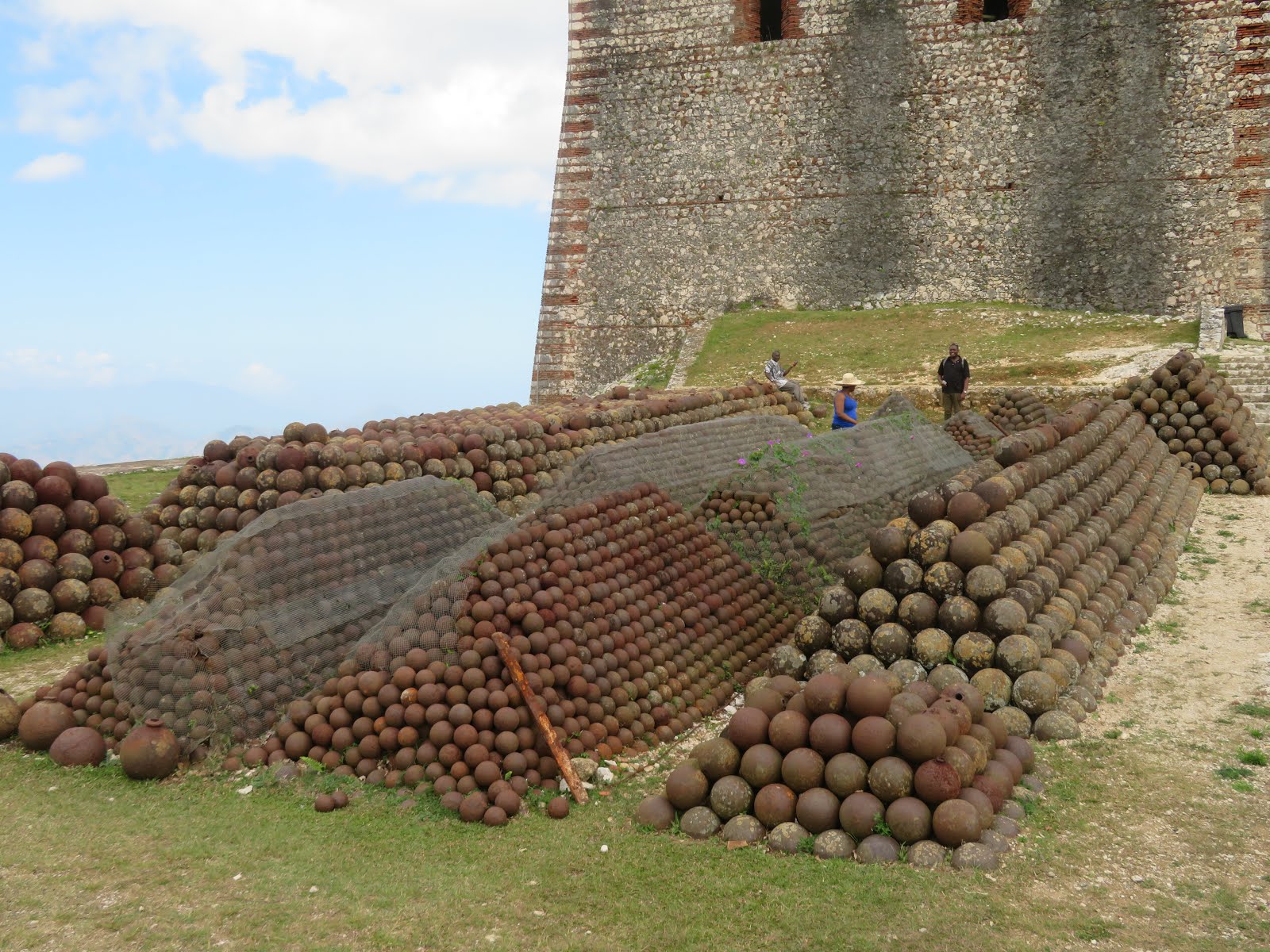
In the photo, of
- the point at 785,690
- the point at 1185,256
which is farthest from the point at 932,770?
the point at 1185,256

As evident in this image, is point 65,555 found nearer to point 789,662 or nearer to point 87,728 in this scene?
point 87,728

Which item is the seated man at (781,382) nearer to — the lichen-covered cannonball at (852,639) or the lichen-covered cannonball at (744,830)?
the lichen-covered cannonball at (852,639)

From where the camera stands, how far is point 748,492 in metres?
8.23

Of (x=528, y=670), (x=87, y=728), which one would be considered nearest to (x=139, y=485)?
(x=87, y=728)

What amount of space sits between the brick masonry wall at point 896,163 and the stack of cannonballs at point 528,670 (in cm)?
1552

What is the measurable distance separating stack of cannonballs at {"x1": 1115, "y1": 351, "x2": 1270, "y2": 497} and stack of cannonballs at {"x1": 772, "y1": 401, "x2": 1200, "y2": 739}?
19.6ft

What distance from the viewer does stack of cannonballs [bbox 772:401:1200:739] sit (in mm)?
5422

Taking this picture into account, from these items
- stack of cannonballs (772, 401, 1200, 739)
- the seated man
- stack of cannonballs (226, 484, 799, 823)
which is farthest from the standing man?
stack of cannonballs (226, 484, 799, 823)

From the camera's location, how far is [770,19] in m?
22.2

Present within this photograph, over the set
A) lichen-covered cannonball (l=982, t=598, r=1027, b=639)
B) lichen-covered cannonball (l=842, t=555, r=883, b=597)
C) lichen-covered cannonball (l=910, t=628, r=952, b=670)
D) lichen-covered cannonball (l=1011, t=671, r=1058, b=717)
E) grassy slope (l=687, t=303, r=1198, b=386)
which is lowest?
lichen-covered cannonball (l=1011, t=671, r=1058, b=717)

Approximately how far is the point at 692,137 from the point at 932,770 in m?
19.2

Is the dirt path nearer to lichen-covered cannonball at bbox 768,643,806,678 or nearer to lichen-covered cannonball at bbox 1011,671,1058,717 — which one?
lichen-covered cannonball at bbox 1011,671,1058,717

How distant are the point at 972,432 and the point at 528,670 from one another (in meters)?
9.14

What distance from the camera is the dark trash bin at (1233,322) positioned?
59.3 feet
